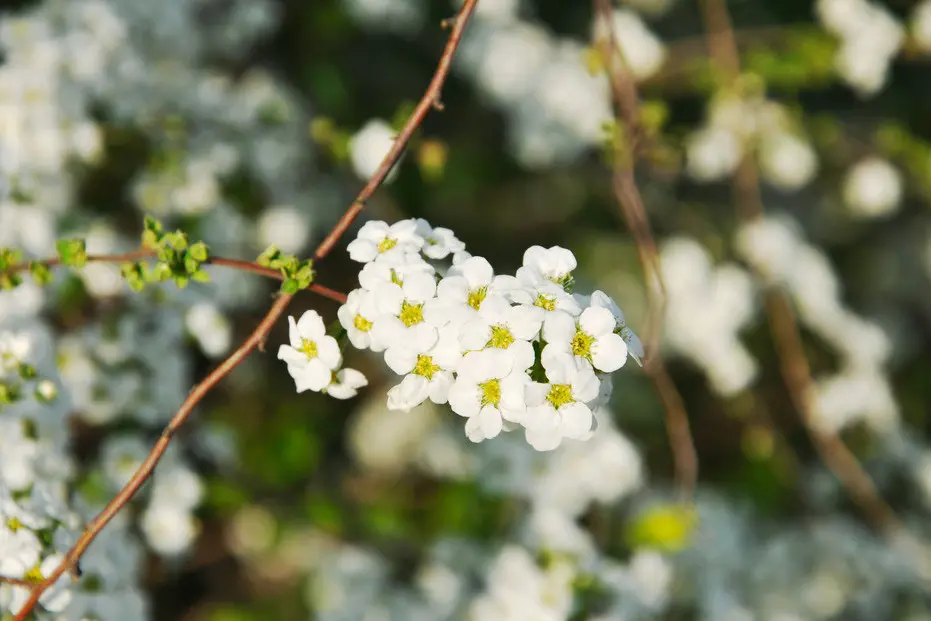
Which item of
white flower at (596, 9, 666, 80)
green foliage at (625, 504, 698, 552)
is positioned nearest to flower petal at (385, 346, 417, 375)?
green foliage at (625, 504, 698, 552)

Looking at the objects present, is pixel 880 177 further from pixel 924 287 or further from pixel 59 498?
pixel 59 498

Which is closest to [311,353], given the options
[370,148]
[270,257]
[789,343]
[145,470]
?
[270,257]

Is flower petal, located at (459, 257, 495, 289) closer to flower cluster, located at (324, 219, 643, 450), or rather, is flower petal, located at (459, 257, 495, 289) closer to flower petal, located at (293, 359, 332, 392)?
flower cluster, located at (324, 219, 643, 450)

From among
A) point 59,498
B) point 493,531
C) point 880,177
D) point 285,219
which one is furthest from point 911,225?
point 59,498

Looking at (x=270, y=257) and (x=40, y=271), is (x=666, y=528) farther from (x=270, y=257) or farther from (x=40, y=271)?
(x=40, y=271)

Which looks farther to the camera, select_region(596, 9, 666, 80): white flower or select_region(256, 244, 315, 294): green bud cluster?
select_region(596, 9, 666, 80): white flower

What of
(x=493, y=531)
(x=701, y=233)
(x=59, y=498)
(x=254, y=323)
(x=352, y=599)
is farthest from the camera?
(x=701, y=233)

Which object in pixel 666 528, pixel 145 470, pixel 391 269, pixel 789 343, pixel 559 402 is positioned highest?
pixel 391 269
